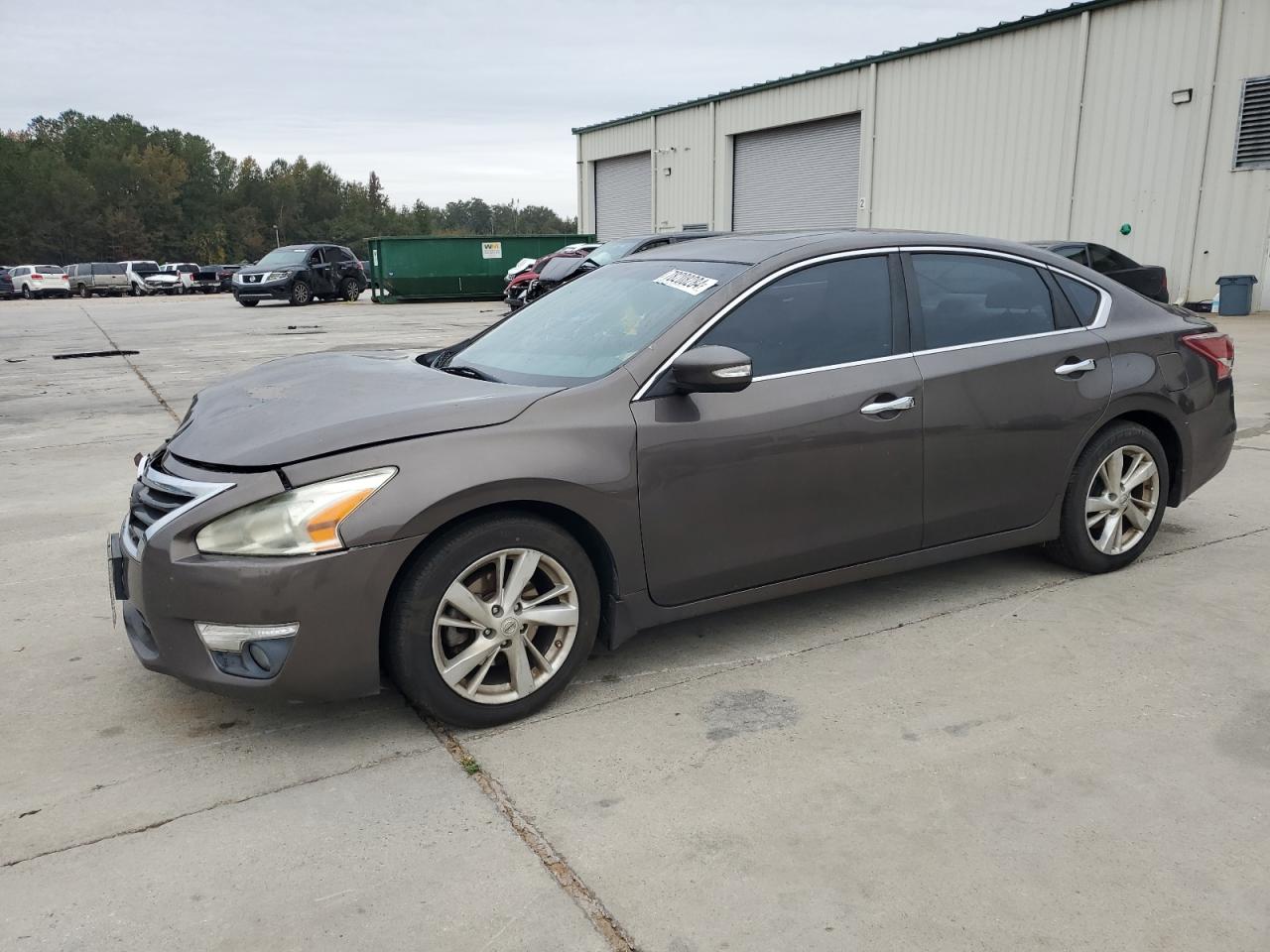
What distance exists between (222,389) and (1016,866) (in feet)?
10.5

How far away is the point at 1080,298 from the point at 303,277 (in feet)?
92.5

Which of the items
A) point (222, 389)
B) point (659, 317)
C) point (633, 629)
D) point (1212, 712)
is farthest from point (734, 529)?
point (222, 389)

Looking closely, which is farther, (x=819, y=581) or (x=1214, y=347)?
(x=1214, y=347)

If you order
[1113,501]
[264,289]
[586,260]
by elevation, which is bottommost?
[1113,501]

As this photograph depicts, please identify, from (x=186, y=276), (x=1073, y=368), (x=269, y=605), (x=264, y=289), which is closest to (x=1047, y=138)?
(x=1073, y=368)

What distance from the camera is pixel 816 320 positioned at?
382cm

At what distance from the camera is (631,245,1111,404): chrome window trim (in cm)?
351

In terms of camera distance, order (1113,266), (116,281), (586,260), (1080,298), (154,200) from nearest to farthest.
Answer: (1080,298) → (1113,266) → (586,260) → (116,281) → (154,200)

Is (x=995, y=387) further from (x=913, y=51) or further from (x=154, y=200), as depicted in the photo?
(x=154, y=200)

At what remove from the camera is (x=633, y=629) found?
346cm

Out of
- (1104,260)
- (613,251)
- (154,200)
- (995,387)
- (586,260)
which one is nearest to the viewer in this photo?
(995,387)

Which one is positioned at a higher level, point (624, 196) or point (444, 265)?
point (624, 196)

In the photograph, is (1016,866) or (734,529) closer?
(1016,866)

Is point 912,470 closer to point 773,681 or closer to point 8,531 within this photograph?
point 773,681
